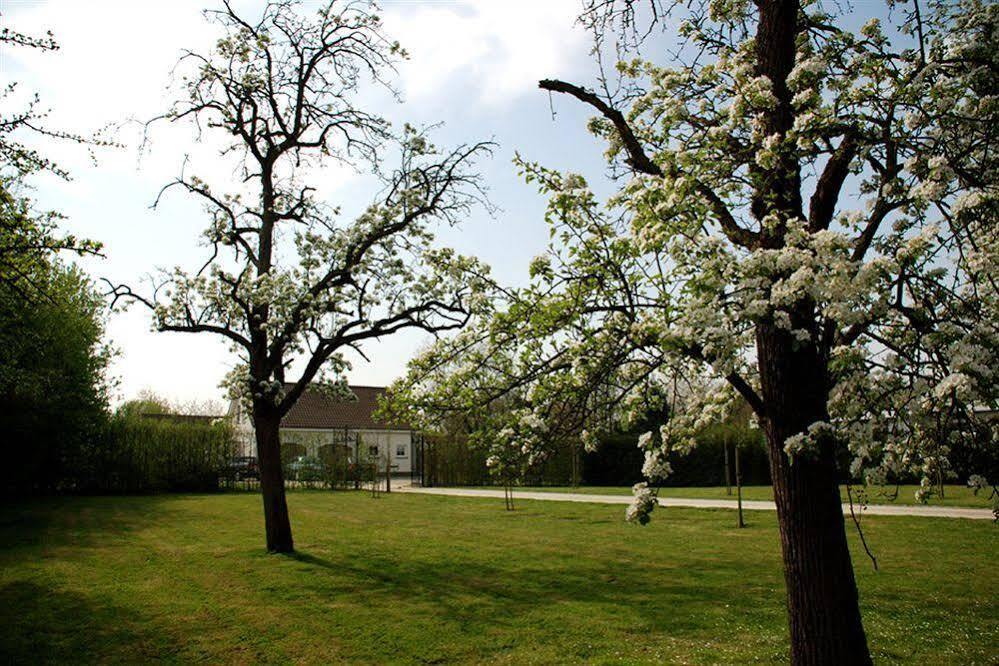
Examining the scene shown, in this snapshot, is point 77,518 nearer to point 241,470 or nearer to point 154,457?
point 154,457

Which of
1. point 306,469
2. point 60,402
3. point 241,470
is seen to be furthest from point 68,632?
point 306,469

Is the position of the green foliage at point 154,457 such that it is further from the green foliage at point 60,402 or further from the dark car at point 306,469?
the dark car at point 306,469

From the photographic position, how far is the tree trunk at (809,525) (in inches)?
180

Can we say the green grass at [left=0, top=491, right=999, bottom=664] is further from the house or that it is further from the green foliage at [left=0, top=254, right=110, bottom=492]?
the house

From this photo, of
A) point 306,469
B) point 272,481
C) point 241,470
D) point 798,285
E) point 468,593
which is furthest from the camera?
point 306,469

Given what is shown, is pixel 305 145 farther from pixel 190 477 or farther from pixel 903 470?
pixel 190 477

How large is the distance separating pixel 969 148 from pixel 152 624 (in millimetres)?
8243

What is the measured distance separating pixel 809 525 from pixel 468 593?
16.5 ft

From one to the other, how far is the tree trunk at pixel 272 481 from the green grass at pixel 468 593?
0.44 m

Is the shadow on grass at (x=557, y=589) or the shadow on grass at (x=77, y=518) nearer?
the shadow on grass at (x=557, y=589)

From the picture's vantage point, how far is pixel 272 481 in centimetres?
1150

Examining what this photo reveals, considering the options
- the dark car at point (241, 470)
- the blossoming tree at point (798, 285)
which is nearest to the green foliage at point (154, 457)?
the dark car at point (241, 470)

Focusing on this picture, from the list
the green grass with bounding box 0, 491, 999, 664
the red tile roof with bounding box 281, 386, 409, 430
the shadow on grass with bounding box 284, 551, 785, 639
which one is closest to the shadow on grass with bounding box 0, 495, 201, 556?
the green grass with bounding box 0, 491, 999, 664

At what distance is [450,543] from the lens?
12.8 meters
